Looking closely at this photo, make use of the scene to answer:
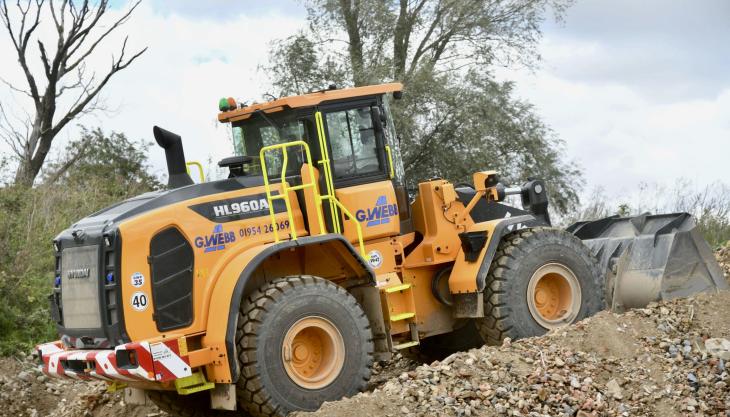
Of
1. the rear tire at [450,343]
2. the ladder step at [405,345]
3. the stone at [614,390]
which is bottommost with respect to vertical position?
the stone at [614,390]

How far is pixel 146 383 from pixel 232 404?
685 mm

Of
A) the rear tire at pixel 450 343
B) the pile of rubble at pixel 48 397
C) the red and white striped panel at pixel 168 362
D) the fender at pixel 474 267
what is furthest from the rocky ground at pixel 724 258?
the red and white striped panel at pixel 168 362

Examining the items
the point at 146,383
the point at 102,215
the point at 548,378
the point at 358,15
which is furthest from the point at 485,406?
the point at 358,15

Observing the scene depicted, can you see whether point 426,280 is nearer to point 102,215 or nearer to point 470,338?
point 470,338

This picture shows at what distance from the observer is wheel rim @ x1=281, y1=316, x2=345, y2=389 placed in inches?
302

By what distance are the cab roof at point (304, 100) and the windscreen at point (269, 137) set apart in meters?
0.07

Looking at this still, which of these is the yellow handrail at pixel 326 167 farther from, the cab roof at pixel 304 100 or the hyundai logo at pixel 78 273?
the hyundai logo at pixel 78 273

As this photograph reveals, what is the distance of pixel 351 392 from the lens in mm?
7840

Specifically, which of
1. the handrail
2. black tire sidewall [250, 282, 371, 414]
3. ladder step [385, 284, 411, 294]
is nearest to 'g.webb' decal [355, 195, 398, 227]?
the handrail

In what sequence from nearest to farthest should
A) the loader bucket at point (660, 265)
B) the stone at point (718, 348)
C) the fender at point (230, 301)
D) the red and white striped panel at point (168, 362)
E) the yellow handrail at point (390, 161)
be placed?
the red and white striped panel at point (168, 362) → the fender at point (230, 301) → the stone at point (718, 348) → the yellow handrail at point (390, 161) → the loader bucket at point (660, 265)

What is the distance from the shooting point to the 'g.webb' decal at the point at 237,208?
25.5ft

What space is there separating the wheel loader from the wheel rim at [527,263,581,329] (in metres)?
0.02

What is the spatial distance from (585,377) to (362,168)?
Answer: 263 cm

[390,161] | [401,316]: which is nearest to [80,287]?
[401,316]
